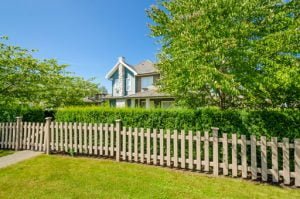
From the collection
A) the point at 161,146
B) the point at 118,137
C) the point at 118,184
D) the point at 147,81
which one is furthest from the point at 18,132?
the point at 147,81

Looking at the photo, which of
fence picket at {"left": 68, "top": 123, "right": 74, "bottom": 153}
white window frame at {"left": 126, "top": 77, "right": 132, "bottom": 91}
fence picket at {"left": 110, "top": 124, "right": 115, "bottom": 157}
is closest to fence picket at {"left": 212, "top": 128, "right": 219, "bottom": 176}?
fence picket at {"left": 110, "top": 124, "right": 115, "bottom": 157}

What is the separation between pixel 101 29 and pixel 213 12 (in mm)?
10724

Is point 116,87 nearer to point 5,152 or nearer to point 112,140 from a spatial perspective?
point 5,152

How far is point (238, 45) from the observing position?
227 inches

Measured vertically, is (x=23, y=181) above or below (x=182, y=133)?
below

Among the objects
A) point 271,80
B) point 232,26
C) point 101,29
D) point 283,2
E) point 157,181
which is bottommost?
point 157,181

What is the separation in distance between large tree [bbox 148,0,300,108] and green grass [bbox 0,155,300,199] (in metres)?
2.46

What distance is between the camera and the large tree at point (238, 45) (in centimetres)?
547

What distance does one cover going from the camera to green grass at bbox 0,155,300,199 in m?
4.45

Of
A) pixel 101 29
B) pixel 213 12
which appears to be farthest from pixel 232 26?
pixel 101 29

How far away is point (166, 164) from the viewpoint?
6535mm

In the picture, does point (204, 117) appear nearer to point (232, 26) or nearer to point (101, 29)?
point (232, 26)

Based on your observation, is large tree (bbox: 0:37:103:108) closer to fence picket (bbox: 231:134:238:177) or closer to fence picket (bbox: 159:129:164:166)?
fence picket (bbox: 159:129:164:166)

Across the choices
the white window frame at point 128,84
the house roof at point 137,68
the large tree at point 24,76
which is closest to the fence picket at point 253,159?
the large tree at point 24,76
